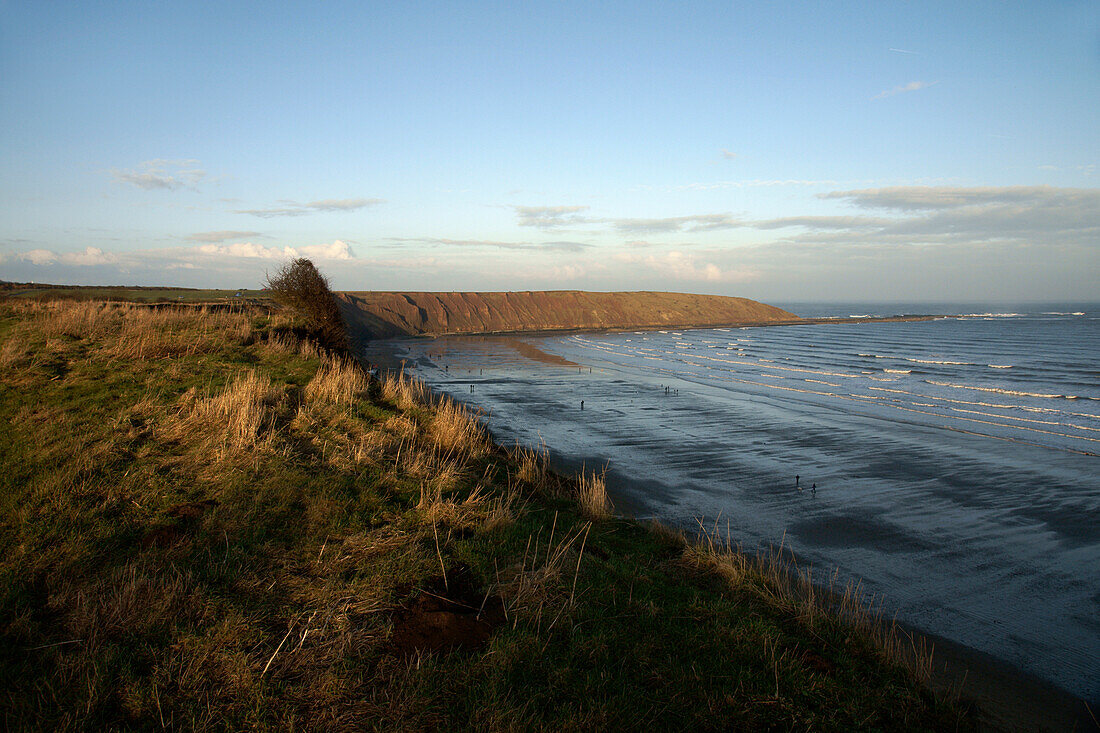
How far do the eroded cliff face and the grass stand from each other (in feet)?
206

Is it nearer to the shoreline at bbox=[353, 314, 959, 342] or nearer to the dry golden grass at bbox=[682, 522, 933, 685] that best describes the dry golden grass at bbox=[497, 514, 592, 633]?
the dry golden grass at bbox=[682, 522, 933, 685]

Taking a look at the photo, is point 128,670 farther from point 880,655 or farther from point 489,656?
point 880,655

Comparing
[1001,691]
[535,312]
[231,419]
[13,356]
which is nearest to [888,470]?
[1001,691]

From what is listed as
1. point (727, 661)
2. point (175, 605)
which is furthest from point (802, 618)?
point (175, 605)

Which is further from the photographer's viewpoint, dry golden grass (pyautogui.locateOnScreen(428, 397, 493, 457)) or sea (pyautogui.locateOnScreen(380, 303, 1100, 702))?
dry golden grass (pyautogui.locateOnScreen(428, 397, 493, 457))

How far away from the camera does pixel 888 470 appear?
15656mm

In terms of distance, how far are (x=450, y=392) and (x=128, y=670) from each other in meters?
25.6

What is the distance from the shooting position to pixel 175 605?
14.1 feet

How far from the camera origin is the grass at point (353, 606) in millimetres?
3719

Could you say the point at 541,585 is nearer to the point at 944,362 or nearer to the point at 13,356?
the point at 13,356

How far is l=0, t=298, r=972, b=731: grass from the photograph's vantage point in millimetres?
3719

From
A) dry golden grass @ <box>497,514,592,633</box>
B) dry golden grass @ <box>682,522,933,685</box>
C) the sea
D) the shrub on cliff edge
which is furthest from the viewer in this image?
the shrub on cliff edge

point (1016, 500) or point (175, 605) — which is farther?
point (1016, 500)

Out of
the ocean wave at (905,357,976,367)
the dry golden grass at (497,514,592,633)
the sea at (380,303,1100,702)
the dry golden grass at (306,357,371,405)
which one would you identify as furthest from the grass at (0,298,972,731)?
the ocean wave at (905,357,976,367)
